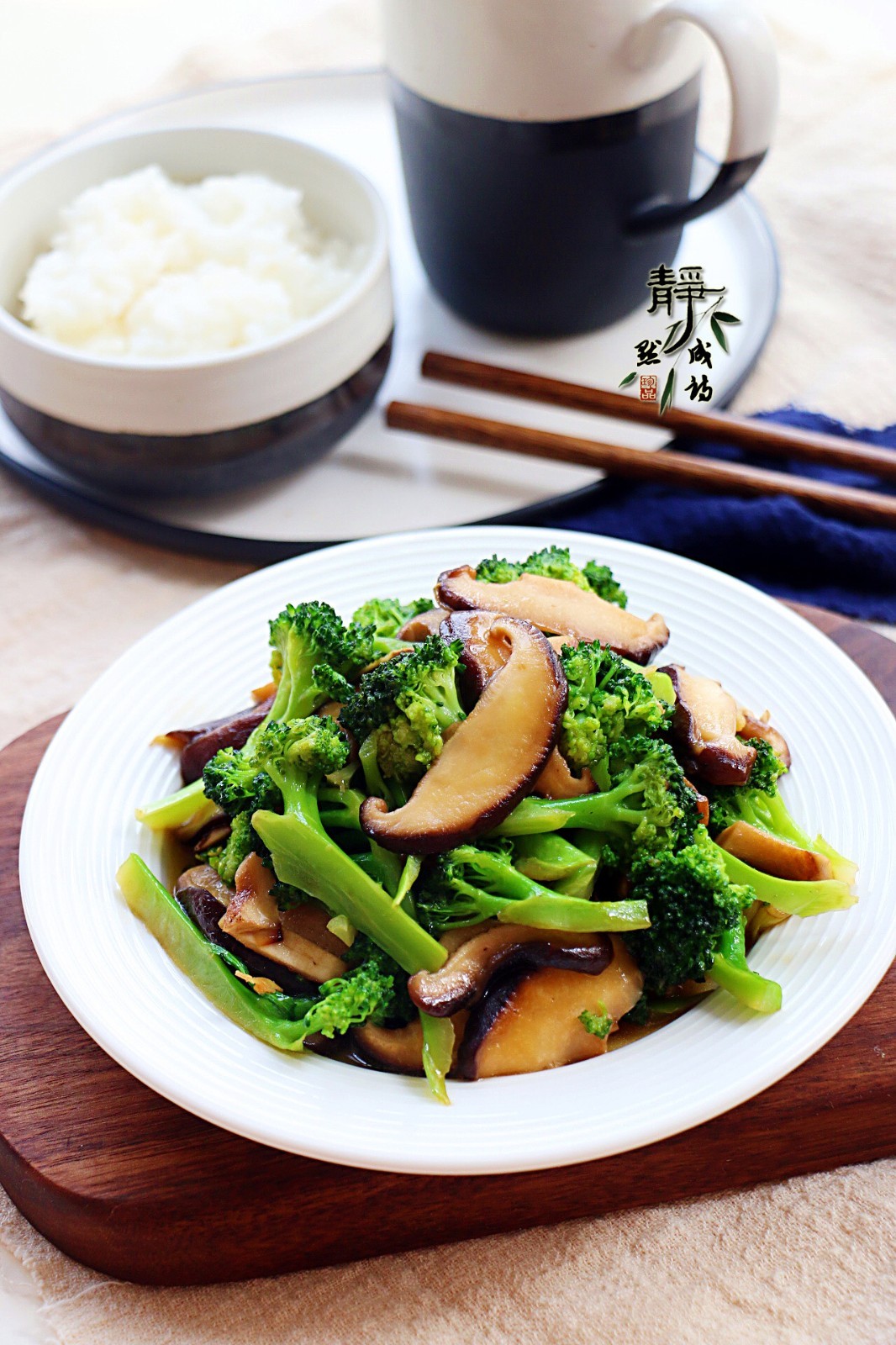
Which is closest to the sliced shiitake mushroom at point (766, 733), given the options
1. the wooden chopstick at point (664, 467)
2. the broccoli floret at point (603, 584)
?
the broccoli floret at point (603, 584)

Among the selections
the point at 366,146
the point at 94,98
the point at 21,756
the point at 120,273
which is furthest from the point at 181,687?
the point at 94,98

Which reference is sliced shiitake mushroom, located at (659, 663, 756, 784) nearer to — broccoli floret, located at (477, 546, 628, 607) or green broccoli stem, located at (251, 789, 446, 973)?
broccoli floret, located at (477, 546, 628, 607)

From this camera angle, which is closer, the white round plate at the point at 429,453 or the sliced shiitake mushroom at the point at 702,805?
the sliced shiitake mushroom at the point at 702,805

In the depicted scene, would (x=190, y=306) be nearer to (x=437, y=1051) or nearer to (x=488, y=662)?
(x=488, y=662)

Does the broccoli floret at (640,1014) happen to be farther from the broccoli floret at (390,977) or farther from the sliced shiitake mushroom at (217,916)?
the sliced shiitake mushroom at (217,916)

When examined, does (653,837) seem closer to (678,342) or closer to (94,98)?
(678,342)

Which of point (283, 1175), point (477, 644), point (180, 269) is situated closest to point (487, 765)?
point (477, 644)
